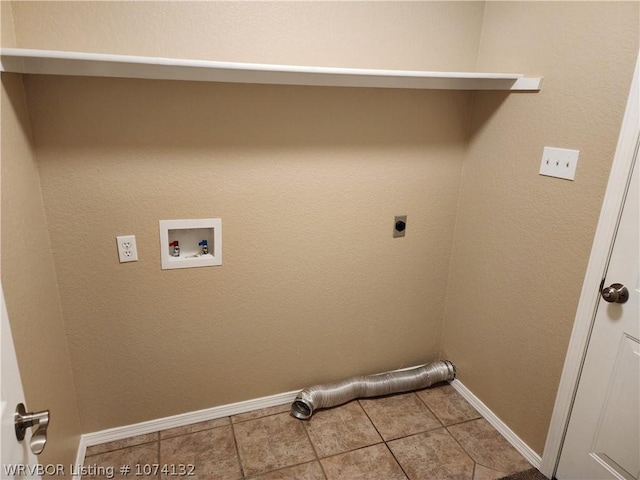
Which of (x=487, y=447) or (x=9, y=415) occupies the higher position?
(x=9, y=415)

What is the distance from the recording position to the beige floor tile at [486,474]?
5.84ft

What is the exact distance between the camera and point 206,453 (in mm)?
1862

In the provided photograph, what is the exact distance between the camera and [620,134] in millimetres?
1366

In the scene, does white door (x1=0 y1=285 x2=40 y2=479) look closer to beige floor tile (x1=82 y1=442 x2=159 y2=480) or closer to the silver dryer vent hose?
beige floor tile (x1=82 y1=442 x2=159 y2=480)

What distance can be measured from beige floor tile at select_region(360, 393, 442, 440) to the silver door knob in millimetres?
1052

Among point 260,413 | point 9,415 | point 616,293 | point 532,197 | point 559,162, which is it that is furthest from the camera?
point 260,413

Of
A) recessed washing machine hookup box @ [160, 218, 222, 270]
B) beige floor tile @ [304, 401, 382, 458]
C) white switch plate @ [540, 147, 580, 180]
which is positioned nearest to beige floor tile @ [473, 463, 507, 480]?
beige floor tile @ [304, 401, 382, 458]

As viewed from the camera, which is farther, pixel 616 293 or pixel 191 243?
pixel 191 243

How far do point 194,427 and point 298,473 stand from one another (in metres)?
0.58

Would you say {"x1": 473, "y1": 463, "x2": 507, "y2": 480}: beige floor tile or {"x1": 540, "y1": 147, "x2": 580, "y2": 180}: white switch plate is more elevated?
{"x1": 540, "y1": 147, "x2": 580, "y2": 180}: white switch plate

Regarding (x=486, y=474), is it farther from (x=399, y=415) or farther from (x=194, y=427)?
(x=194, y=427)

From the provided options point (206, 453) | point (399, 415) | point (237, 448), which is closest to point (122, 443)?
point (206, 453)

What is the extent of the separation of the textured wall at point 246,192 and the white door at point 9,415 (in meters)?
0.94

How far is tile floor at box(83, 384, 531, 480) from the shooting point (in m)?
1.79
